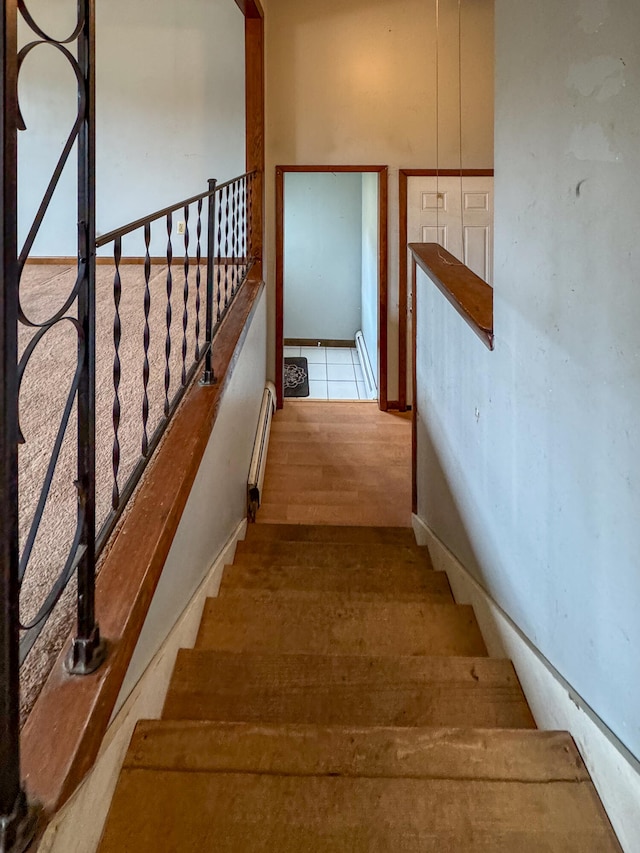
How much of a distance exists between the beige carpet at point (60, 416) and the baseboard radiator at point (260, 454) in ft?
3.07

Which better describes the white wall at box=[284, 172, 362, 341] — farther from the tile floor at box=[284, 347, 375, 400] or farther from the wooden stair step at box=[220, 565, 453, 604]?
the wooden stair step at box=[220, 565, 453, 604]

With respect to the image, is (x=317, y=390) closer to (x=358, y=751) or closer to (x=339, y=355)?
(x=339, y=355)

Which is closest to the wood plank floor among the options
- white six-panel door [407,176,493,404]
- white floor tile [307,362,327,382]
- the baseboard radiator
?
the baseboard radiator

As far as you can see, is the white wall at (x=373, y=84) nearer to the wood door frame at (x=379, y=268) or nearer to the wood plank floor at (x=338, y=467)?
the wood door frame at (x=379, y=268)

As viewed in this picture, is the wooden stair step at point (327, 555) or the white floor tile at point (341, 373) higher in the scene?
the white floor tile at point (341, 373)

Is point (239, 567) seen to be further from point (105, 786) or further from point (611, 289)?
point (611, 289)

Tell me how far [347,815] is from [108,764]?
0.45 m

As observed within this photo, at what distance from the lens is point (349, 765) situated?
45.9 inches

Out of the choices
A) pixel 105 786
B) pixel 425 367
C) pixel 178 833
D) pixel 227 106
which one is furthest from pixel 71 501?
pixel 227 106

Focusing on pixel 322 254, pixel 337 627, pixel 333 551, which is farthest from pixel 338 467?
pixel 322 254

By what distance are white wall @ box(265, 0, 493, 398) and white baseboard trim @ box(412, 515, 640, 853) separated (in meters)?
3.83

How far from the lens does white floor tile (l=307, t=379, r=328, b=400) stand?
19.1 feet

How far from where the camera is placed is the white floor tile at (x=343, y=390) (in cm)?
588

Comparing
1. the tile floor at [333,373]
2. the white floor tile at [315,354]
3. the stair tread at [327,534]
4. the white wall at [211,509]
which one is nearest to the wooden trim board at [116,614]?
the white wall at [211,509]
